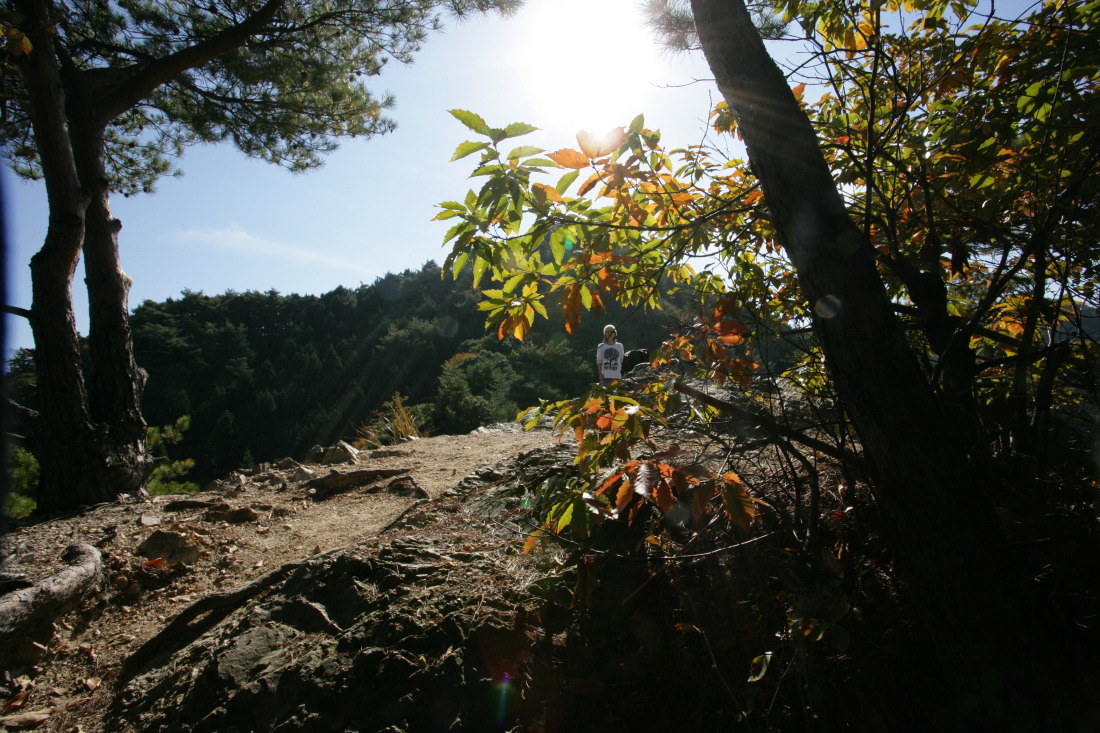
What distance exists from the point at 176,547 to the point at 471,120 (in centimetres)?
320

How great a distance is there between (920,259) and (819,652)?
1263 mm

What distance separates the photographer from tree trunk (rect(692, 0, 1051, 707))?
3.65 feet

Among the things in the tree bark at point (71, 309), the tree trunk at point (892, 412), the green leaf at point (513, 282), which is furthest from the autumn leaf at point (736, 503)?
the tree bark at point (71, 309)

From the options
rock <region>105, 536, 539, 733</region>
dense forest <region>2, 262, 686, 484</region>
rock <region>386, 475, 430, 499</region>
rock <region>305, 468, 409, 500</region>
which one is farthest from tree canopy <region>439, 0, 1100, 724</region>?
dense forest <region>2, 262, 686, 484</region>

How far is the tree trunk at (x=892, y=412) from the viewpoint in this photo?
1.11m

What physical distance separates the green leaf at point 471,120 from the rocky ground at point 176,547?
159 cm

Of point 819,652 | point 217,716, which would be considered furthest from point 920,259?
point 217,716

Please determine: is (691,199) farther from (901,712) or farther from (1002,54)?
(901,712)

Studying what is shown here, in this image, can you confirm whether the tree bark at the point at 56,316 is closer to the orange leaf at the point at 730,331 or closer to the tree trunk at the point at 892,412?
the orange leaf at the point at 730,331

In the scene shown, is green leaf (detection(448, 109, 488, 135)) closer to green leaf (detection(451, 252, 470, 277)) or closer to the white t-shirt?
green leaf (detection(451, 252, 470, 277))

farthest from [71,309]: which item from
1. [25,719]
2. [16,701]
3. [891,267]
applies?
[891,267]

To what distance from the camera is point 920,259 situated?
1761 millimetres

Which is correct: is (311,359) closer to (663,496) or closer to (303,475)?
(303,475)

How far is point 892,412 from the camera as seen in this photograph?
117cm
